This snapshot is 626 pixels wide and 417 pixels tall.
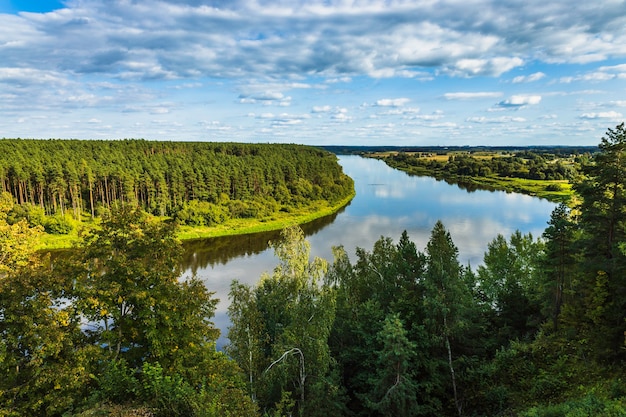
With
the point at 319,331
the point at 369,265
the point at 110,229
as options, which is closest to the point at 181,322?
the point at 110,229

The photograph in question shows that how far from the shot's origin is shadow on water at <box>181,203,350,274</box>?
51.8 m

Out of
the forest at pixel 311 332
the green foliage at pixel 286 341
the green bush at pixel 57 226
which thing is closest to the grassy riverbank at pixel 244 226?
the green bush at pixel 57 226

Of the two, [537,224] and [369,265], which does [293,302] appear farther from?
[537,224]

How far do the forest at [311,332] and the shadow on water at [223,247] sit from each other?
28449 millimetres

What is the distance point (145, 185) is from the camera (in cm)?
7562

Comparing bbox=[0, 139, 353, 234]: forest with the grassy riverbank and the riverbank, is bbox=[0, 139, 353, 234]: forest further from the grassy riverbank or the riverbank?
the riverbank

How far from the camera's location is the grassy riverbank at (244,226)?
57.8m

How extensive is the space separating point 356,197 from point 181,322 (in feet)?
304

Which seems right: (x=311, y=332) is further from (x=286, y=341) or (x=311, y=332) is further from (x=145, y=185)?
(x=145, y=185)

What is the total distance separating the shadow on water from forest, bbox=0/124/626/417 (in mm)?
28449

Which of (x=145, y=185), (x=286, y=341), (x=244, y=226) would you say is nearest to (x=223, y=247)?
(x=244, y=226)

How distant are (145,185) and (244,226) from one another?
19921mm

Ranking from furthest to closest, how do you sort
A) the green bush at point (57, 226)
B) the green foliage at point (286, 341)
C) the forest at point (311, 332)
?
the green bush at point (57, 226), the green foliage at point (286, 341), the forest at point (311, 332)

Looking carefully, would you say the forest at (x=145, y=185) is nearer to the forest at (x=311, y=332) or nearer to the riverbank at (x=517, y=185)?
the riverbank at (x=517, y=185)
